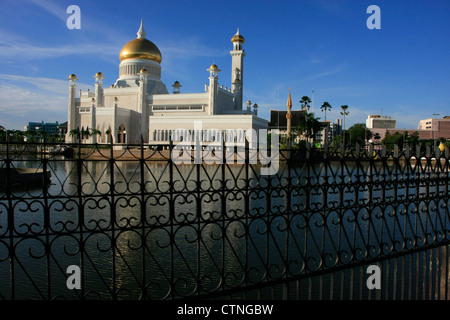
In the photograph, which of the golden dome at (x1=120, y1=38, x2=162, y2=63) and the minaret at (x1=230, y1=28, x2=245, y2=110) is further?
the golden dome at (x1=120, y1=38, x2=162, y2=63)

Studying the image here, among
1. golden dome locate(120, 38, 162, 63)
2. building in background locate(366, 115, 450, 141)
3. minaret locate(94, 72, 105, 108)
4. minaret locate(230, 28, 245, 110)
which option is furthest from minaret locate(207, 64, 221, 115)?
building in background locate(366, 115, 450, 141)

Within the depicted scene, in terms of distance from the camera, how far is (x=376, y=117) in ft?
276

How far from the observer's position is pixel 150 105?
36.3 metres

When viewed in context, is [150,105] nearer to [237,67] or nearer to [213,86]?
[213,86]

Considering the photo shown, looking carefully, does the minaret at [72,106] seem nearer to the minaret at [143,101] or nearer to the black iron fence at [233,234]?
the minaret at [143,101]

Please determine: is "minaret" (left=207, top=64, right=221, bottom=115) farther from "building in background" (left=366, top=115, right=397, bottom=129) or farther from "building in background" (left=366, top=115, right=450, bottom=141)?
"building in background" (left=366, top=115, right=397, bottom=129)

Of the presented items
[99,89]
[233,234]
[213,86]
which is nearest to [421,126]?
[213,86]

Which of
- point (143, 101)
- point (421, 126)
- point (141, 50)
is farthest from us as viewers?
point (421, 126)

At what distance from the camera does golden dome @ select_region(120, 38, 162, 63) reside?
37875 millimetres

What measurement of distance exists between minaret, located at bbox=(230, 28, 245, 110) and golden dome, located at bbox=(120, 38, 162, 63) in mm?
8573

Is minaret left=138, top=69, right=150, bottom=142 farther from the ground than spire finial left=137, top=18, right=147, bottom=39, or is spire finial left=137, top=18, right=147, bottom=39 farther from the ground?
spire finial left=137, top=18, right=147, bottom=39

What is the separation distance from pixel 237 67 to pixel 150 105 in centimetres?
990
